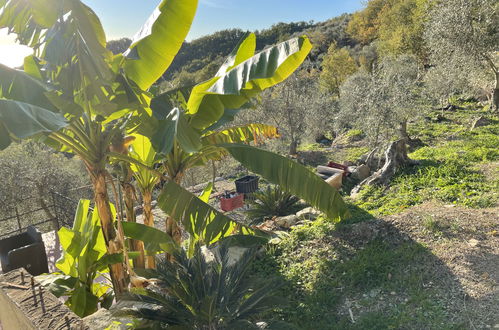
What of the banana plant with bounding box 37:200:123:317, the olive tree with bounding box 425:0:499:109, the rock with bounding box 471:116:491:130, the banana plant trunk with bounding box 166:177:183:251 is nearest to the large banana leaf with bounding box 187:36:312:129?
the banana plant trunk with bounding box 166:177:183:251

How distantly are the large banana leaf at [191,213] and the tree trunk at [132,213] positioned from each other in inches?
28.3

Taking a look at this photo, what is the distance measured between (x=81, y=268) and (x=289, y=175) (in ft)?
10.1

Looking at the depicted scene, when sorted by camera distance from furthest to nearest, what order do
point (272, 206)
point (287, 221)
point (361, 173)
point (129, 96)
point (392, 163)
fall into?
point (361, 173) < point (272, 206) < point (392, 163) < point (287, 221) < point (129, 96)

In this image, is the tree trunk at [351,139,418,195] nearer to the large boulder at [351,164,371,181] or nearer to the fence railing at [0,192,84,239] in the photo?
the large boulder at [351,164,371,181]

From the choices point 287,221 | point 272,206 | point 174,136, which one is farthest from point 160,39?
point 272,206

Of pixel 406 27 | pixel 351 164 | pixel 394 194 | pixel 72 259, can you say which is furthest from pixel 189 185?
pixel 406 27

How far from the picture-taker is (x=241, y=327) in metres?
3.42

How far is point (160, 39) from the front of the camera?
450 centimetres

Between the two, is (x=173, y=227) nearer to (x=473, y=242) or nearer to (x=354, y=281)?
(x=354, y=281)

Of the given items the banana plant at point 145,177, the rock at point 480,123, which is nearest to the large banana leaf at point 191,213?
the banana plant at point 145,177

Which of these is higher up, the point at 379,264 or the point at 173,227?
the point at 173,227

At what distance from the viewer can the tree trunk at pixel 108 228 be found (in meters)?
4.29

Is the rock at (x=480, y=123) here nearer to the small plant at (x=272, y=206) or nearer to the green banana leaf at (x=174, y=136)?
the small plant at (x=272, y=206)

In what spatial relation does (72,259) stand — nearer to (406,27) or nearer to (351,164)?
(351,164)
